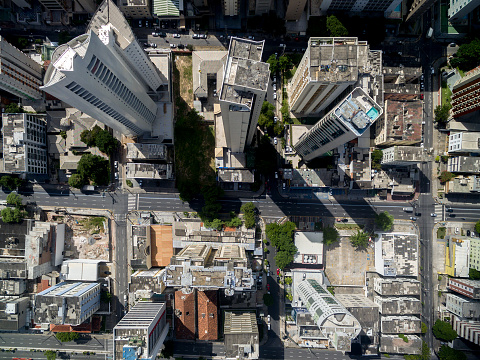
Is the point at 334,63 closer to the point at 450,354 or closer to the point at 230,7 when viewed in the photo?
the point at 230,7

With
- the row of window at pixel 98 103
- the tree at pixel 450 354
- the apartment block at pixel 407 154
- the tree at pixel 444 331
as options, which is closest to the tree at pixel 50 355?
the row of window at pixel 98 103

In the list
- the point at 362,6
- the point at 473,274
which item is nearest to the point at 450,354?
the point at 473,274

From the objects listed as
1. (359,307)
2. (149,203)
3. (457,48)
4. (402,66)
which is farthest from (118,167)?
(457,48)

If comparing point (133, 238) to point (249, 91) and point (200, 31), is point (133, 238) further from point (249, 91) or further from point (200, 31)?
point (200, 31)

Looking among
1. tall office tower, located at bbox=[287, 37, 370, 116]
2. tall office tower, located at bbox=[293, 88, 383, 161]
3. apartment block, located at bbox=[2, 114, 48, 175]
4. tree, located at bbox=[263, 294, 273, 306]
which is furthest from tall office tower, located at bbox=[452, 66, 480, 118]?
apartment block, located at bbox=[2, 114, 48, 175]

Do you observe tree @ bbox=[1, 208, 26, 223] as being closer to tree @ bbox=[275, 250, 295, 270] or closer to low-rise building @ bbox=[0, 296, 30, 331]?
low-rise building @ bbox=[0, 296, 30, 331]

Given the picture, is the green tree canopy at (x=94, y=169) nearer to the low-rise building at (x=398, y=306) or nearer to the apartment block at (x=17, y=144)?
the apartment block at (x=17, y=144)
